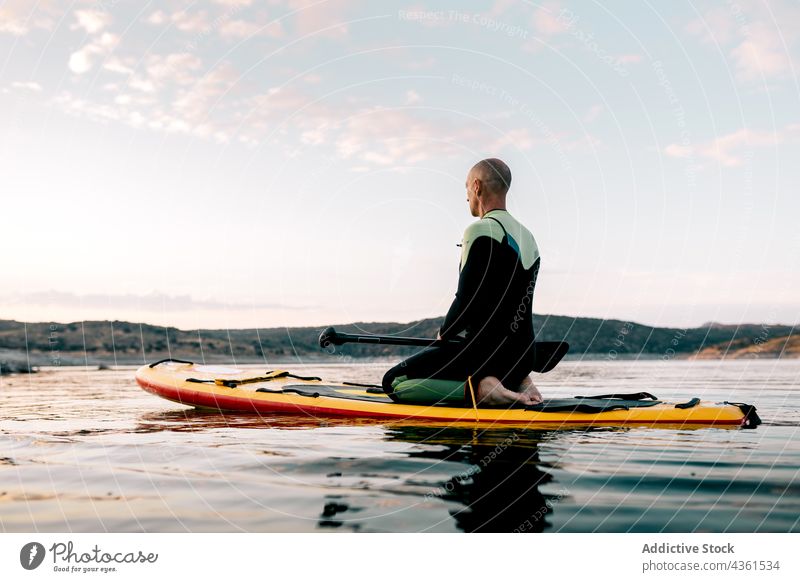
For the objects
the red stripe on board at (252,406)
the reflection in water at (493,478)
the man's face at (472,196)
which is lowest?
the reflection in water at (493,478)

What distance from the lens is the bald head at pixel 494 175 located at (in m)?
7.18

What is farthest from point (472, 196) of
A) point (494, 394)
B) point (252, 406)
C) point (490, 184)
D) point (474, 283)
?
point (252, 406)

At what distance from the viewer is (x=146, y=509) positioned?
12.5 ft

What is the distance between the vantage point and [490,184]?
7.19 m

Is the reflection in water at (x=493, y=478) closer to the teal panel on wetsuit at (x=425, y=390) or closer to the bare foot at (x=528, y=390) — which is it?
the teal panel on wetsuit at (x=425, y=390)

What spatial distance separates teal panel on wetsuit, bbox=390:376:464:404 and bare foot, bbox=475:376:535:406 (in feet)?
0.82

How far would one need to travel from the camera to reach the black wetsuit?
6.80 m

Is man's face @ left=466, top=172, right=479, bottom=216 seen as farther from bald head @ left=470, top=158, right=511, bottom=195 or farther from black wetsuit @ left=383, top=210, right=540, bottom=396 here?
black wetsuit @ left=383, top=210, right=540, bottom=396

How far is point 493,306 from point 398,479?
2.96 m

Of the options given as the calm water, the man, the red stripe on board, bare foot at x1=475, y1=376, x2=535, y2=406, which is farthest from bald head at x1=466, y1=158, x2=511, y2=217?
the calm water

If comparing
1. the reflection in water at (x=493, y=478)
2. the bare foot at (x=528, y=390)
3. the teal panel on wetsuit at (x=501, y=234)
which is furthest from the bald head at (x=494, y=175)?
the reflection in water at (x=493, y=478)

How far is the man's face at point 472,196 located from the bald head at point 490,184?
0.02 metres

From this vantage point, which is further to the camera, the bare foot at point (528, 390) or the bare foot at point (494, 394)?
the bare foot at point (528, 390)

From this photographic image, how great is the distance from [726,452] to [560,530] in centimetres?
296
